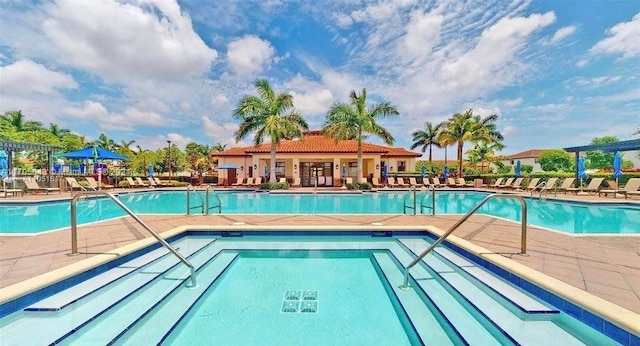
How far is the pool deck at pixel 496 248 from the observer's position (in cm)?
377

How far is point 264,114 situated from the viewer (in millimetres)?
22859

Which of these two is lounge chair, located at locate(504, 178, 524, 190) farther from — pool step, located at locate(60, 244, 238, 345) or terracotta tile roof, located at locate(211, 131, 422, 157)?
pool step, located at locate(60, 244, 238, 345)

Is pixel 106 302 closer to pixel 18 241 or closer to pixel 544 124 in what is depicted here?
pixel 18 241

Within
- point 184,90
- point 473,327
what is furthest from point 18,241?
point 184,90

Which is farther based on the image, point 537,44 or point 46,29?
point 537,44

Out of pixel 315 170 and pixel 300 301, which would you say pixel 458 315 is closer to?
pixel 300 301

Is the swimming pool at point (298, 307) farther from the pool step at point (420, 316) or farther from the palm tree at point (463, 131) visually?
the palm tree at point (463, 131)

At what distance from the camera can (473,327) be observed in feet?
11.0

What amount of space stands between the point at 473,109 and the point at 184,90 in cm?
2542

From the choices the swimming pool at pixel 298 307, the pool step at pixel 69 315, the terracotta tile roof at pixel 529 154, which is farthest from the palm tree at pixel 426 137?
the pool step at pixel 69 315

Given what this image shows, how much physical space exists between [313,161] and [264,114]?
855 cm

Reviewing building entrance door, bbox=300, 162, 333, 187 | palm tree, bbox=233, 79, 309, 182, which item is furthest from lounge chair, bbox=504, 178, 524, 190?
palm tree, bbox=233, 79, 309, 182

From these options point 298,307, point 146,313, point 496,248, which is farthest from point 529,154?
point 146,313

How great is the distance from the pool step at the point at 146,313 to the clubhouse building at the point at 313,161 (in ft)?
72.4
